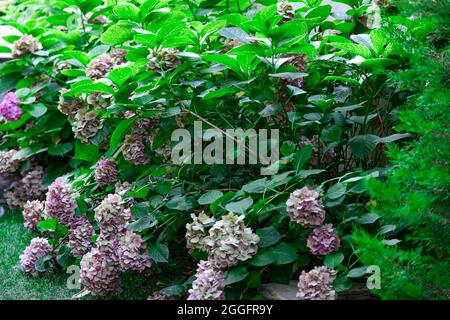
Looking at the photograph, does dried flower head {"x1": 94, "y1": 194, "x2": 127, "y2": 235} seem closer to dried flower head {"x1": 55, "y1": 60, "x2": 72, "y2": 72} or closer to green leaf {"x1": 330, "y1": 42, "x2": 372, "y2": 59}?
green leaf {"x1": 330, "y1": 42, "x2": 372, "y2": 59}

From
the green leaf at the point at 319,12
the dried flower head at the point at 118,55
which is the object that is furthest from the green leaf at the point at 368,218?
the dried flower head at the point at 118,55

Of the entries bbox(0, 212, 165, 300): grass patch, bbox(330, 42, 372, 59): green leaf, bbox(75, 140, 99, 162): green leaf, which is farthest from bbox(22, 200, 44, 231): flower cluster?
bbox(330, 42, 372, 59): green leaf

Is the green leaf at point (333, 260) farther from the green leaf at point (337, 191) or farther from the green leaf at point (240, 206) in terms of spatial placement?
the green leaf at point (240, 206)

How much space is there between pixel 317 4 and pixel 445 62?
1306mm

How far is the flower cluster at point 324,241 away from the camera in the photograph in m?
2.43

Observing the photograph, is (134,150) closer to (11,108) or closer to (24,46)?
(11,108)

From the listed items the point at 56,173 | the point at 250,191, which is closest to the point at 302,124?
the point at 250,191

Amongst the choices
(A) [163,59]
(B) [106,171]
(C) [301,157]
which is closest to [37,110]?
(B) [106,171]

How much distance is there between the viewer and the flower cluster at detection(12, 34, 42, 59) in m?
3.95

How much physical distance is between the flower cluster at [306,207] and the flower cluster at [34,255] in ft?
3.67

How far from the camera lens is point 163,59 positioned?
275cm

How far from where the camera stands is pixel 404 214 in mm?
1904

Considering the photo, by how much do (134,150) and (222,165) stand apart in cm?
35

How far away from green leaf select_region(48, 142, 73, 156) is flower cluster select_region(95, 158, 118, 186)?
940 millimetres
